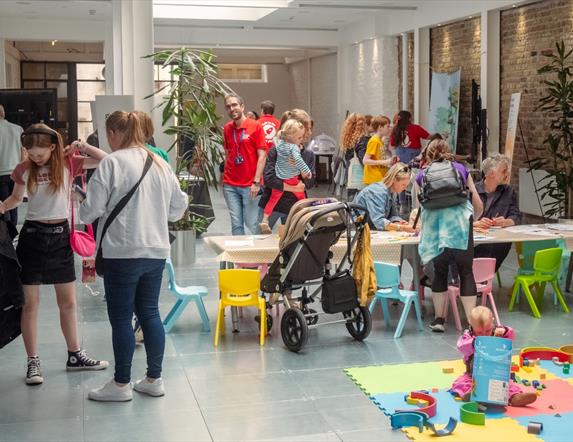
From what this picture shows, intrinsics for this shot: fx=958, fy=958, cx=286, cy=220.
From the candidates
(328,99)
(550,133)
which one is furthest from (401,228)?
(328,99)

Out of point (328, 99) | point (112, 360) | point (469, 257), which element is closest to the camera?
point (112, 360)

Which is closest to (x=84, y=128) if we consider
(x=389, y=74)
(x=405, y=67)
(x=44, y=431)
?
(x=389, y=74)

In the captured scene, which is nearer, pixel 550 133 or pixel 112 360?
pixel 112 360

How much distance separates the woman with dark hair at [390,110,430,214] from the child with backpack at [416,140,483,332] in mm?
7528

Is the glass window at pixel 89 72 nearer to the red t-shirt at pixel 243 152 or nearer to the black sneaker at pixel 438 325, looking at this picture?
the red t-shirt at pixel 243 152

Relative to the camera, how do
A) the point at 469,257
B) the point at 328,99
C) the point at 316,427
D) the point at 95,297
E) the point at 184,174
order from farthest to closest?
the point at 328,99 < the point at 184,174 < the point at 95,297 < the point at 469,257 < the point at 316,427

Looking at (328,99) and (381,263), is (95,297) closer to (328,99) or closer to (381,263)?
(381,263)

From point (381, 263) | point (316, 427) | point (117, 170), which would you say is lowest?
point (316, 427)

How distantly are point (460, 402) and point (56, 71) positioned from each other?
24072mm

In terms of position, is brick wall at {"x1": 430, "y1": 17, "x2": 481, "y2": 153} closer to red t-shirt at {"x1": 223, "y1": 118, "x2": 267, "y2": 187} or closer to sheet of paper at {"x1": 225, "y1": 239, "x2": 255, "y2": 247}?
red t-shirt at {"x1": 223, "y1": 118, "x2": 267, "y2": 187}

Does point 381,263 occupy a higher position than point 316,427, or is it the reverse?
point 381,263

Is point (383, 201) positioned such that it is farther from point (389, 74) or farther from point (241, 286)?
point (389, 74)

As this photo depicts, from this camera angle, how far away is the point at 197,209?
12188 mm

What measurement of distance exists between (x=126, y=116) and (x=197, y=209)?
708 centimetres
